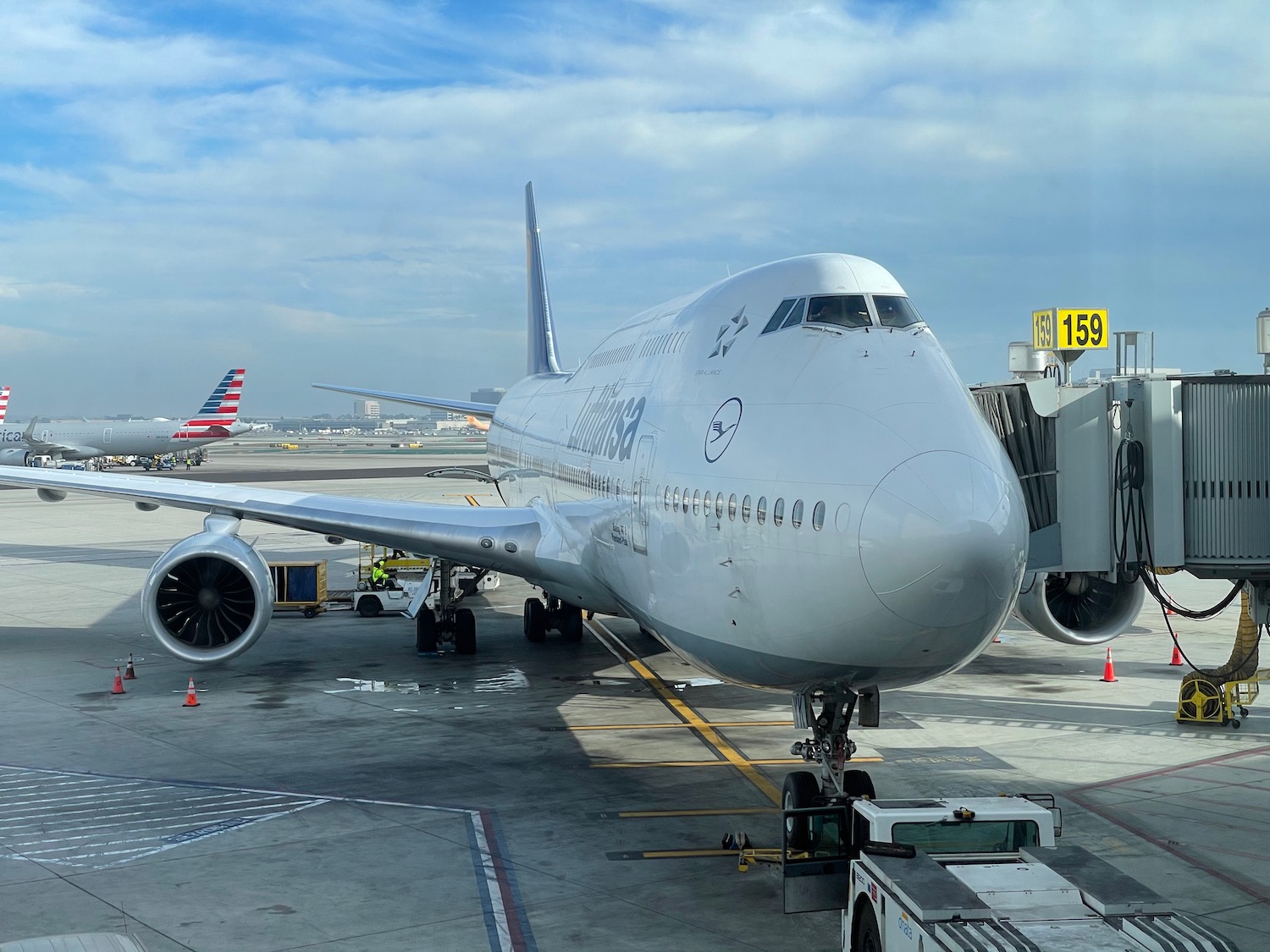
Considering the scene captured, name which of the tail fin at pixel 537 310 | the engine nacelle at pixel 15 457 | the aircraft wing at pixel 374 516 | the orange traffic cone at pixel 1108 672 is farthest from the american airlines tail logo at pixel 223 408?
the orange traffic cone at pixel 1108 672

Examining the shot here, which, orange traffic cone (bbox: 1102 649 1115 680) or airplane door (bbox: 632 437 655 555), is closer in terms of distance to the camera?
airplane door (bbox: 632 437 655 555)

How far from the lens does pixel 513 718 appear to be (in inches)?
684

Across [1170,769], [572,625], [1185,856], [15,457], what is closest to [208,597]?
[572,625]

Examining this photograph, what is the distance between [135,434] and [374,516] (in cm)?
7736

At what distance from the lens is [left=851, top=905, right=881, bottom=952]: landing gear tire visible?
8.37 metres

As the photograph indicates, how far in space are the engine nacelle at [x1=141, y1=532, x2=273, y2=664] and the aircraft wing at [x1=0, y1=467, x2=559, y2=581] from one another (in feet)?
4.05

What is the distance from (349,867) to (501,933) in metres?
2.29

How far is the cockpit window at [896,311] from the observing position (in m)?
10.5

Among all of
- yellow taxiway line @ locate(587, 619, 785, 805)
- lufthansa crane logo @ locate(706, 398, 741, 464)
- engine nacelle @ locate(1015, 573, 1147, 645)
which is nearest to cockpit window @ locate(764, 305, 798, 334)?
lufthansa crane logo @ locate(706, 398, 741, 464)

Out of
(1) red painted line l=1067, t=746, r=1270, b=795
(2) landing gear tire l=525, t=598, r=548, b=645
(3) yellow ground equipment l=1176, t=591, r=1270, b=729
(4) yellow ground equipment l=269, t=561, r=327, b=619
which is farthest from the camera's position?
(4) yellow ground equipment l=269, t=561, r=327, b=619

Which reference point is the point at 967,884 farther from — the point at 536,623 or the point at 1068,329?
the point at 536,623

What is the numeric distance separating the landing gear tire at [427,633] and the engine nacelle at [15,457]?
68.2 meters

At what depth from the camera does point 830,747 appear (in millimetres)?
10625

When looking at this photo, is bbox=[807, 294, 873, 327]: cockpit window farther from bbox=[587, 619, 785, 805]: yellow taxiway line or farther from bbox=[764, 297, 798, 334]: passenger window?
bbox=[587, 619, 785, 805]: yellow taxiway line
